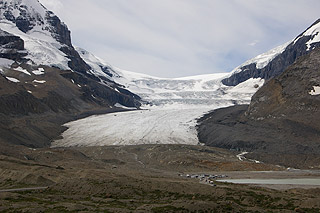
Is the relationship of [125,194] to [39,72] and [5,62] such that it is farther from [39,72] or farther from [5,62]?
[5,62]

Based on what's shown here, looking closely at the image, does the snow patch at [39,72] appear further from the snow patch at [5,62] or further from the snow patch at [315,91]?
the snow patch at [315,91]

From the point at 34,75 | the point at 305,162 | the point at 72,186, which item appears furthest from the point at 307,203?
the point at 34,75

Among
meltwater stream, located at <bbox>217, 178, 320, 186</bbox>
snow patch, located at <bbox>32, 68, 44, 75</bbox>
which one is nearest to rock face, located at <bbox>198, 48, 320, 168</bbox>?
meltwater stream, located at <bbox>217, 178, 320, 186</bbox>

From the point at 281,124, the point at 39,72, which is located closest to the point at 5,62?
the point at 39,72

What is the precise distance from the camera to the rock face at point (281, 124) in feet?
260

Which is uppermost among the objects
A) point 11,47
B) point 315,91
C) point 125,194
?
point 315,91

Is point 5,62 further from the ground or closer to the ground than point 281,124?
further from the ground

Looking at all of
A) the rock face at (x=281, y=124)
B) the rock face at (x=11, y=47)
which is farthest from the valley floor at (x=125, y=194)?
the rock face at (x=11, y=47)

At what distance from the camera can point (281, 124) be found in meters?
92.5

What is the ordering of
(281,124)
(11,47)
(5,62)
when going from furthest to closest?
(11,47) < (5,62) < (281,124)

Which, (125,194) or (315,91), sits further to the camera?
(315,91)

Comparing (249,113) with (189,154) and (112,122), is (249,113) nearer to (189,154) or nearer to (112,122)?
(189,154)

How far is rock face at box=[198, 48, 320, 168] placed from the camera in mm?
79312

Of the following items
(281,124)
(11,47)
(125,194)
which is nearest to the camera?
(125,194)
